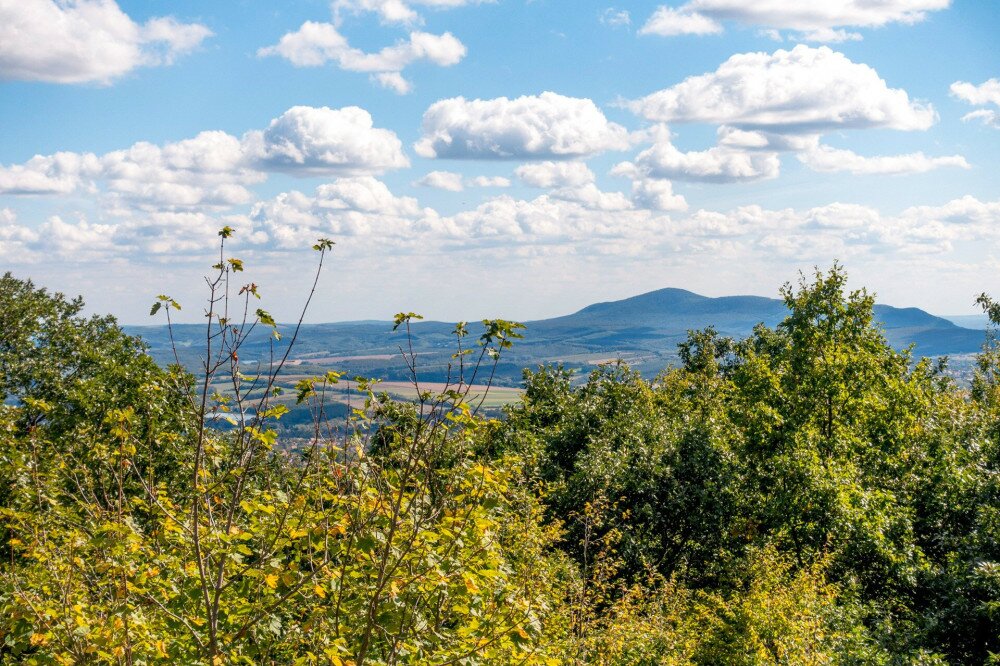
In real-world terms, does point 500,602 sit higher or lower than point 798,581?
higher

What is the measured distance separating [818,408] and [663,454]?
5816 millimetres

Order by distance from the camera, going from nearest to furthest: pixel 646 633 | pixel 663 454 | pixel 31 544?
pixel 31 544, pixel 646 633, pixel 663 454

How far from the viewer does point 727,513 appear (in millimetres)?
27484

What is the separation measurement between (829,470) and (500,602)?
18.1 metres

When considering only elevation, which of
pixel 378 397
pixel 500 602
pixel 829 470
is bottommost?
pixel 829 470

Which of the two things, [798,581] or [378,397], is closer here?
[378,397]

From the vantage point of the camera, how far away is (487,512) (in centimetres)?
866

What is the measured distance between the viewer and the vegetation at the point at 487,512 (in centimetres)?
724

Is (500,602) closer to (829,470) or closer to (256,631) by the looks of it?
(256,631)

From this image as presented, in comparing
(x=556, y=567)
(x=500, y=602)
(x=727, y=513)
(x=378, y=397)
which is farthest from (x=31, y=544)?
(x=727, y=513)

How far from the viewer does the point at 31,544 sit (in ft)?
30.6

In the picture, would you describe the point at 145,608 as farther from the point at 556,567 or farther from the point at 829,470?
the point at 829,470

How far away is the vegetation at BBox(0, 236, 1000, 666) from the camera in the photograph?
7242 millimetres

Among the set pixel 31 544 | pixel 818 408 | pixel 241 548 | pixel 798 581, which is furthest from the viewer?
pixel 818 408
